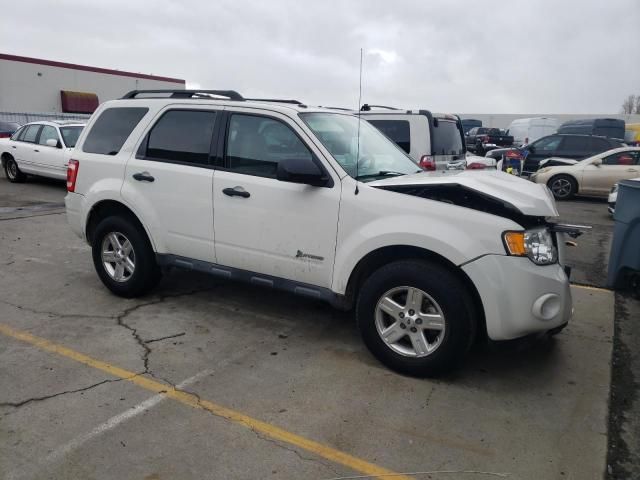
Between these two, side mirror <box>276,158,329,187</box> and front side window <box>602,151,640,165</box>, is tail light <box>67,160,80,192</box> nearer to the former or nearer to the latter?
side mirror <box>276,158,329,187</box>

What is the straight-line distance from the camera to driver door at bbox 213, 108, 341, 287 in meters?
4.01

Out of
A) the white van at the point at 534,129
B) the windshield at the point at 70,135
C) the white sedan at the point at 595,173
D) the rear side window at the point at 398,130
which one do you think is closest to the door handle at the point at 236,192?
the rear side window at the point at 398,130

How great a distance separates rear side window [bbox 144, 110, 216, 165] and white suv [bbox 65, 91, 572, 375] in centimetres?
1

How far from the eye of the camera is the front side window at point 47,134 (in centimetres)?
1270

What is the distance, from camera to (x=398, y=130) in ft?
29.0

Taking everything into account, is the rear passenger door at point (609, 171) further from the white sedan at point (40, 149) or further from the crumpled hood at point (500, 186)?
the white sedan at point (40, 149)

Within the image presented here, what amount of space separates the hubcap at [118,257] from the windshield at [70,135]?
27.2ft

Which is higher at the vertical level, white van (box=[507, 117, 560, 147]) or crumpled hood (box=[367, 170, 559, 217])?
white van (box=[507, 117, 560, 147])

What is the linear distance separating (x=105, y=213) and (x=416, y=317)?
3265mm

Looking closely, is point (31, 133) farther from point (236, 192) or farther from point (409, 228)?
point (409, 228)

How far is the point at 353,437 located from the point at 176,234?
2.51 meters

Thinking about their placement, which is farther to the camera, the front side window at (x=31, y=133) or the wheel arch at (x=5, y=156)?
the wheel arch at (x=5, y=156)

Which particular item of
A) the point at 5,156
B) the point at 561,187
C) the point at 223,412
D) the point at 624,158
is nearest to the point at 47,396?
the point at 223,412

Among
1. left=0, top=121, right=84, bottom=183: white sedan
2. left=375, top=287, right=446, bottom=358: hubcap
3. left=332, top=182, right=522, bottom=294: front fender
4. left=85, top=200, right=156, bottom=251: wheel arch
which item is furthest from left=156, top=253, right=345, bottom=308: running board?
left=0, top=121, right=84, bottom=183: white sedan
